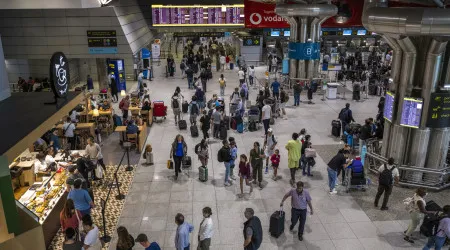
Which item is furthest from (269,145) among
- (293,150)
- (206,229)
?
(206,229)

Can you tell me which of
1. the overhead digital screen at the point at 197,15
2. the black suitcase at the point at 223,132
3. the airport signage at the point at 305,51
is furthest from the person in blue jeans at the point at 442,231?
the overhead digital screen at the point at 197,15

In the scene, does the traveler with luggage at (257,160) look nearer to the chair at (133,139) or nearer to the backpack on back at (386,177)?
the backpack on back at (386,177)

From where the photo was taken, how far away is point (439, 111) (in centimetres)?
1130

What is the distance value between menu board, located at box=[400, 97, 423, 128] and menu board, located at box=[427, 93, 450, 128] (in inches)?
10.9

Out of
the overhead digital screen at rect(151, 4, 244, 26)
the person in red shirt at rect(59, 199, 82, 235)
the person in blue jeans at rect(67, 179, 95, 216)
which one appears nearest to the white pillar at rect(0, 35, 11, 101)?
the person in blue jeans at rect(67, 179, 95, 216)

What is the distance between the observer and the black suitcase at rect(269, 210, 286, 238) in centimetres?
909

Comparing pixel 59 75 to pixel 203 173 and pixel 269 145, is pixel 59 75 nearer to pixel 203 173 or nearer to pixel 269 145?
pixel 203 173

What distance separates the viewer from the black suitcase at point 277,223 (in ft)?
29.8

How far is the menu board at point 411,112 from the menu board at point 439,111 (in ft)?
0.91

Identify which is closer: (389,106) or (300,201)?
(300,201)

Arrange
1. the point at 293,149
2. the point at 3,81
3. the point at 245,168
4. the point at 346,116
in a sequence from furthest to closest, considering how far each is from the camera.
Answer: the point at 346,116
the point at 293,149
the point at 245,168
the point at 3,81

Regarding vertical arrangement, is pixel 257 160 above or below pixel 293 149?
below

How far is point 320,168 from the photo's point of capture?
43.1ft

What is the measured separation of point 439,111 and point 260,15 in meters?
16.9
